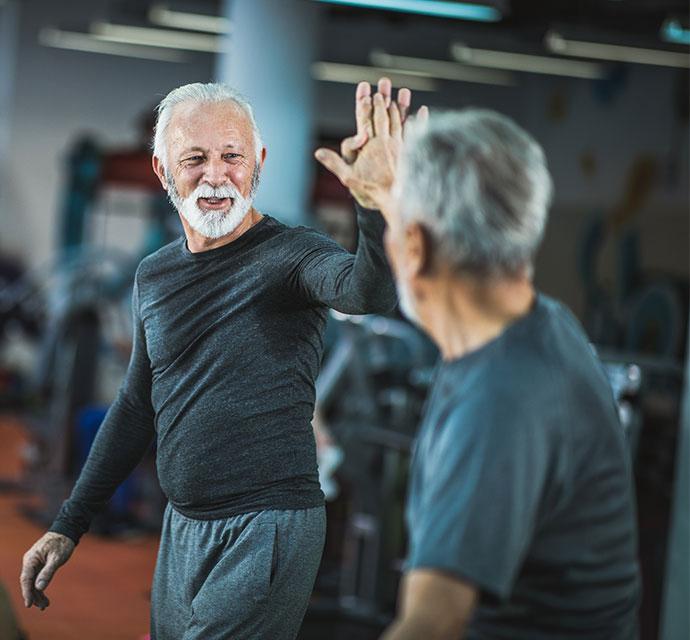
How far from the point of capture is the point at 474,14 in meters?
3.19

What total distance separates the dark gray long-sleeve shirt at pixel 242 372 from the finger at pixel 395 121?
0.78ft

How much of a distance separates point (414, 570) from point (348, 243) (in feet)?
25.2

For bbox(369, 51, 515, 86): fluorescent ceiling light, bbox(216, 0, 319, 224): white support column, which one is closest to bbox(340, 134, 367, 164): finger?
bbox(216, 0, 319, 224): white support column

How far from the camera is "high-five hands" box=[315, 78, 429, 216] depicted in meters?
1.62

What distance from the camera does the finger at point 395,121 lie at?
1659mm

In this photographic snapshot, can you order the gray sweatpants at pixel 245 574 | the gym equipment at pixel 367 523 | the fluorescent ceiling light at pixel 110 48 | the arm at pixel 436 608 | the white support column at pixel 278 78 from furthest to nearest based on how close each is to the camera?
the fluorescent ceiling light at pixel 110 48 → the white support column at pixel 278 78 → the gym equipment at pixel 367 523 → the gray sweatpants at pixel 245 574 → the arm at pixel 436 608

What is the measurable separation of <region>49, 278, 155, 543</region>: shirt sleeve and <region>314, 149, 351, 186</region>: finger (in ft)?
1.72

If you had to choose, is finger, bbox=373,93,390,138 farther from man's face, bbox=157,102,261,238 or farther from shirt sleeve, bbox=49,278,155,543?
shirt sleeve, bbox=49,278,155,543

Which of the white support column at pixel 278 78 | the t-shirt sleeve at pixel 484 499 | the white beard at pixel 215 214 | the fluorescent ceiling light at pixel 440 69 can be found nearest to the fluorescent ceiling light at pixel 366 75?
the fluorescent ceiling light at pixel 440 69

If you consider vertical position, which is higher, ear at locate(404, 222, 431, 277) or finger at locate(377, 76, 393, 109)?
finger at locate(377, 76, 393, 109)

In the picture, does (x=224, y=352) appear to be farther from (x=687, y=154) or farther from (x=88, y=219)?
(x=88, y=219)

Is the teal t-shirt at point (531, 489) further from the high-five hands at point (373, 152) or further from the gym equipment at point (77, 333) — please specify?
the gym equipment at point (77, 333)

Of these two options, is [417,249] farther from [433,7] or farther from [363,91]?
[433,7]

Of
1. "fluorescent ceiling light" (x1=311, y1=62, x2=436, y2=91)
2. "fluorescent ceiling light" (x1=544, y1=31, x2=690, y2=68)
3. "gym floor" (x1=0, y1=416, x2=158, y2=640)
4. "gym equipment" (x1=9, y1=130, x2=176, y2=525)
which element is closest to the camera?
"gym floor" (x1=0, y1=416, x2=158, y2=640)
